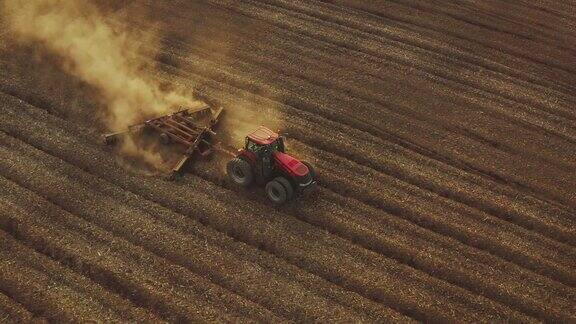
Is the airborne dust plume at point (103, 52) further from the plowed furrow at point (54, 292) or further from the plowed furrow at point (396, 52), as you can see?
the plowed furrow at point (396, 52)

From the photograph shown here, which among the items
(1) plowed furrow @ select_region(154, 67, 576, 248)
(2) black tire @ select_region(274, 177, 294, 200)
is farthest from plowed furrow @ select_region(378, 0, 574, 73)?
(2) black tire @ select_region(274, 177, 294, 200)

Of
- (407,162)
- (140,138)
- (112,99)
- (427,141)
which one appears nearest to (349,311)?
(407,162)

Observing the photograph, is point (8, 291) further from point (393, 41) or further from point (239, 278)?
point (393, 41)

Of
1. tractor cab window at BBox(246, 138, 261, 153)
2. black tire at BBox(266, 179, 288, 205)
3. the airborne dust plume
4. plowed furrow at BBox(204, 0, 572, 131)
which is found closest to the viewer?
black tire at BBox(266, 179, 288, 205)

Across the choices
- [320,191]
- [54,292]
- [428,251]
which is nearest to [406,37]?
[320,191]

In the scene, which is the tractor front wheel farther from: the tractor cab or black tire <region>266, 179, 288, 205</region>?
the tractor cab

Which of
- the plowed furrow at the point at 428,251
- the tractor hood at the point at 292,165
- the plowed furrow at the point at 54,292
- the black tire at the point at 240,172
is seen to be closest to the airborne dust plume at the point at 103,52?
the black tire at the point at 240,172

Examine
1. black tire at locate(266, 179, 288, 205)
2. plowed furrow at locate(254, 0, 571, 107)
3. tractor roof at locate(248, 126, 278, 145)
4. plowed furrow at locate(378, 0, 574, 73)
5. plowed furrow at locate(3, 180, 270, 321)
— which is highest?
plowed furrow at locate(378, 0, 574, 73)
